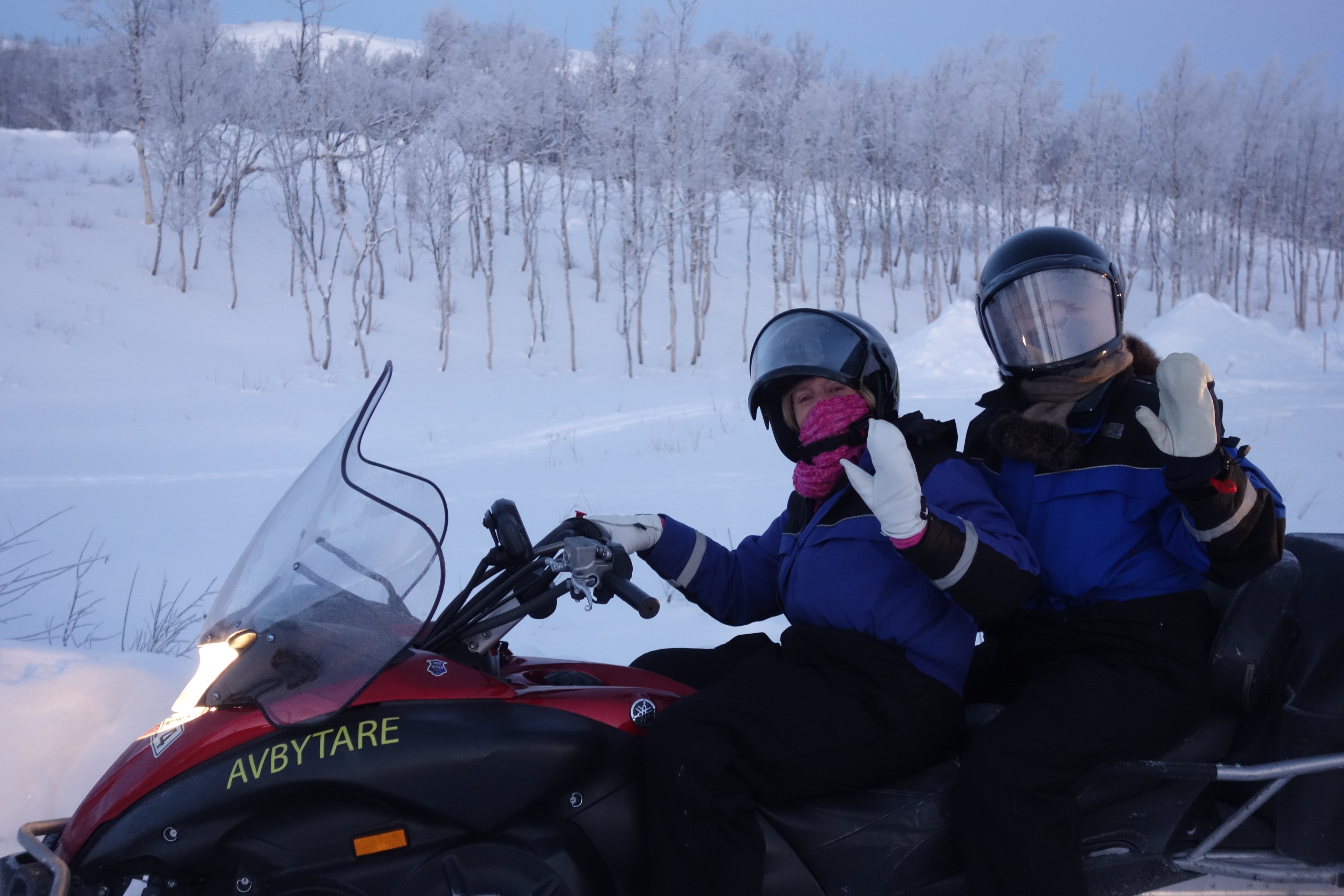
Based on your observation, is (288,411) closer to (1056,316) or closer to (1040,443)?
(1056,316)

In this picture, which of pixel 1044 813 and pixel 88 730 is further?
pixel 88 730

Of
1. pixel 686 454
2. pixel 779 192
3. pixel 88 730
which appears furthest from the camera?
pixel 779 192

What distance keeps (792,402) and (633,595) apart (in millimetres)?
930

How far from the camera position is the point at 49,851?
165cm

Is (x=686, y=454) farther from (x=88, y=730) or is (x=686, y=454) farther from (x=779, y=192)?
(x=779, y=192)

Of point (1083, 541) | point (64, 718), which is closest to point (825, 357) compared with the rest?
point (1083, 541)

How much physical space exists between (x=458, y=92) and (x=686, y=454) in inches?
862

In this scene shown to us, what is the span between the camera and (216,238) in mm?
27109

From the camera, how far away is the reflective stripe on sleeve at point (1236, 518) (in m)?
1.88

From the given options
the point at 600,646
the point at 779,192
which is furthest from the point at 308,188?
the point at 600,646

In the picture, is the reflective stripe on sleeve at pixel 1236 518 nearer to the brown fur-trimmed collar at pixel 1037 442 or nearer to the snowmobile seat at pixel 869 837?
the brown fur-trimmed collar at pixel 1037 442

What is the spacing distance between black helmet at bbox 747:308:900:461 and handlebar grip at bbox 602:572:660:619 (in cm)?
62

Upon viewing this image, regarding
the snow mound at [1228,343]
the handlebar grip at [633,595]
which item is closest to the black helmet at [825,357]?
the handlebar grip at [633,595]

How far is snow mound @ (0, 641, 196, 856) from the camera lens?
2574mm
